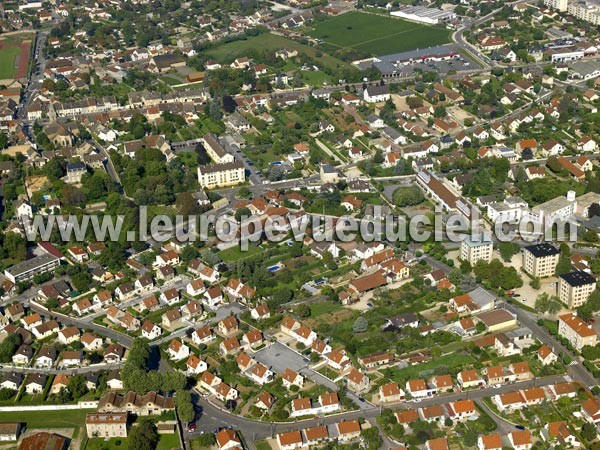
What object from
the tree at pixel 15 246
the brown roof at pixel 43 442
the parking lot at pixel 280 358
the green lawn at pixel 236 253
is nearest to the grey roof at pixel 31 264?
the tree at pixel 15 246

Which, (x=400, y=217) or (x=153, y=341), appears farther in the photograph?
(x=400, y=217)

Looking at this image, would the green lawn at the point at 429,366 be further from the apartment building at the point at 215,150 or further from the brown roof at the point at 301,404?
the apartment building at the point at 215,150

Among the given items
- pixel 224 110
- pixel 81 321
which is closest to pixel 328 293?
pixel 81 321

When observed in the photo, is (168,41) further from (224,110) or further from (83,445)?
(83,445)

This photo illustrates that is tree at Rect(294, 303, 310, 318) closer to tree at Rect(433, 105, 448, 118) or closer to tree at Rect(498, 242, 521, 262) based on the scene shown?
tree at Rect(498, 242, 521, 262)

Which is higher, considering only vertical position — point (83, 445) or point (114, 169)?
point (83, 445)

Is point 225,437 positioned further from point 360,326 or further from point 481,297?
point 481,297

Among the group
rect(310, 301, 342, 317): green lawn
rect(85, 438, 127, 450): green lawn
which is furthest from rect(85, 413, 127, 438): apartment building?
rect(310, 301, 342, 317): green lawn
